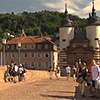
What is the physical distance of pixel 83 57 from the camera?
4978cm

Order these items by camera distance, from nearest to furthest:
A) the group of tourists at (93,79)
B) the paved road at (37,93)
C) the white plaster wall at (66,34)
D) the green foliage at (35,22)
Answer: the paved road at (37,93), the group of tourists at (93,79), the white plaster wall at (66,34), the green foliage at (35,22)

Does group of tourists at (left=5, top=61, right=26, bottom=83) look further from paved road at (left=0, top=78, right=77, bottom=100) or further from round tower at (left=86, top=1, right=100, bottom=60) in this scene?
round tower at (left=86, top=1, right=100, bottom=60)

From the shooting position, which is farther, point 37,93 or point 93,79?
point 37,93

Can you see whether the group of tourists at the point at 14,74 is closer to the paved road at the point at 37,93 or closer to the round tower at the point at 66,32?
the paved road at the point at 37,93

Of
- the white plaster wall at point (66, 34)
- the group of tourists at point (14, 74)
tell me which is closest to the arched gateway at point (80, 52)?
the white plaster wall at point (66, 34)

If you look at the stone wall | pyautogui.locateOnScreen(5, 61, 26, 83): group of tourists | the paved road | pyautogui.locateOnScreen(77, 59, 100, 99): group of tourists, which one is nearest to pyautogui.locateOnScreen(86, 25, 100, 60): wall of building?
the stone wall

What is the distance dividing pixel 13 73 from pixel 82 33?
3320 cm

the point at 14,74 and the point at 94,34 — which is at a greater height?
the point at 94,34

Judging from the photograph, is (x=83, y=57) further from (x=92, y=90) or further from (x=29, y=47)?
(x=92, y=90)

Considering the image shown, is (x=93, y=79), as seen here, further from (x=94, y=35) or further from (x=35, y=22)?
(x=35, y=22)

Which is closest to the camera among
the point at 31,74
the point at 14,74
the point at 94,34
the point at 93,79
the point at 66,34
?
the point at 93,79

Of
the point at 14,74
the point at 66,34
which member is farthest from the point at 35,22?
the point at 14,74

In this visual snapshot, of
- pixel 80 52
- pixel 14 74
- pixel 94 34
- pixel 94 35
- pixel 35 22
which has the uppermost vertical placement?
pixel 35 22

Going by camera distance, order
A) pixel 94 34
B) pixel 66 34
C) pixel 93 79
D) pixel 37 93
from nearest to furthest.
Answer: pixel 93 79 < pixel 37 93 < pixel 94 34 < pixel 66 34
